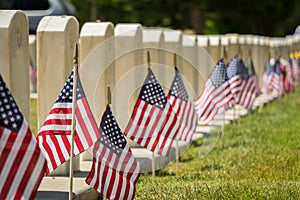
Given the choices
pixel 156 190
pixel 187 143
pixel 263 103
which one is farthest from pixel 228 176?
pixel 263 103

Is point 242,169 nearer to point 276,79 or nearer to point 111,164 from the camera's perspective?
point 111,164

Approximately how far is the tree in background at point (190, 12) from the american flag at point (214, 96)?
32118mm

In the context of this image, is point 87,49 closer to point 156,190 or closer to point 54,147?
point 156,190

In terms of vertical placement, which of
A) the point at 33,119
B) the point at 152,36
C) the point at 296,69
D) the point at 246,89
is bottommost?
the point at 296,69

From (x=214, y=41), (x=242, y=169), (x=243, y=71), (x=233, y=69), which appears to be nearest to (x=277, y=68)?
(x=214, y=41)

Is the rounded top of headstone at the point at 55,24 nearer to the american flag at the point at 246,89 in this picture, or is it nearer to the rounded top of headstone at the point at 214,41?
Result: the american flag at the point at 246,89

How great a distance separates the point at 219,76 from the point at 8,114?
7545mm

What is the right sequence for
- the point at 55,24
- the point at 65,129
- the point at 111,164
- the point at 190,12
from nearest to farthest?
the point at 65,129
the point at 111,164
the point at 55,24
the point at 190,12

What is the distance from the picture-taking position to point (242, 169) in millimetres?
11391

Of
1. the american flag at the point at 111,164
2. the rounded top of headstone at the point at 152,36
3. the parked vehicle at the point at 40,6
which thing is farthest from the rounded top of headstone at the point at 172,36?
the parked vehicle at the point at 40,6

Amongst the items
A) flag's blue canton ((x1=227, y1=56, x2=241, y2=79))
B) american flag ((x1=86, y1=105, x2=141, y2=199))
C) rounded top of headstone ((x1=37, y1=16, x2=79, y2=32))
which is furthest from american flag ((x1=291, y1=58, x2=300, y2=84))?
american flag ((x1=86, y1=105, x2=141, y2=199))

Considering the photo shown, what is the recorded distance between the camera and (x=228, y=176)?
10.8m

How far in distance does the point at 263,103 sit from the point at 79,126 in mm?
13683

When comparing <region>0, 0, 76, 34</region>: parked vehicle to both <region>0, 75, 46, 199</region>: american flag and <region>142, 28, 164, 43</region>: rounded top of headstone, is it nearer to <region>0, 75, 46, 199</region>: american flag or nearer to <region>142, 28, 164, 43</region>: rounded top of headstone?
<region>142, 28, 164, 43</region>: rounded top of headstone
